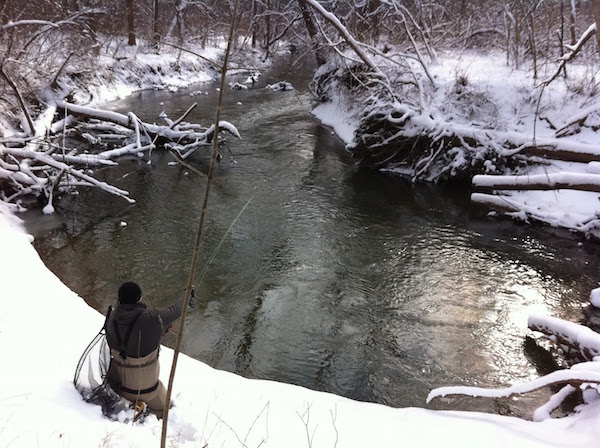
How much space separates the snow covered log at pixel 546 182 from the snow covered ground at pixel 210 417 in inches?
221

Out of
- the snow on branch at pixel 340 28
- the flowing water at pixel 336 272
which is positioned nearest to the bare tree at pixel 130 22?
the flowing water at pixel 336 272

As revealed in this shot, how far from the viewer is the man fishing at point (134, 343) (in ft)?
11.2

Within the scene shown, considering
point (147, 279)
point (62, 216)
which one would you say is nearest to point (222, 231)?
point (147, 279)

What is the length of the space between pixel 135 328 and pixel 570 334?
16.2 ft

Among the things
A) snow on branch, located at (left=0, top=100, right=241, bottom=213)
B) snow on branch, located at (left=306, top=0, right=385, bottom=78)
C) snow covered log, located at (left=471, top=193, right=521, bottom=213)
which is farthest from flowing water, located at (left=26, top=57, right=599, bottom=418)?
snow on branch, located at (left=306, top=0, right=385, bottom=78)

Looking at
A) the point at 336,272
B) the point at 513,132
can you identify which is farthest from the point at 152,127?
the point at 513,132

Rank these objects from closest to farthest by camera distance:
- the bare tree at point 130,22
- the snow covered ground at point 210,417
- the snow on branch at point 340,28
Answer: the snow covered ground at point 210,417 < the snow on branch at point 340,28 < the bare tree at point 130,22

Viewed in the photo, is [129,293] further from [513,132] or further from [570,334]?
[513,132]

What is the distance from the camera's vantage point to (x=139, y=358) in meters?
3.49

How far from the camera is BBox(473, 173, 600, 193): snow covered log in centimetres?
829

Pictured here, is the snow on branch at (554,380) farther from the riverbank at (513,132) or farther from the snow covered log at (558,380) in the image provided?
the riverbank at (513,132)

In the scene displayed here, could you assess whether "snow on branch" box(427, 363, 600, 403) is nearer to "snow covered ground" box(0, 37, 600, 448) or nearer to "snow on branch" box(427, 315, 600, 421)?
"snow on branch" box(427, 315, 600, 421)

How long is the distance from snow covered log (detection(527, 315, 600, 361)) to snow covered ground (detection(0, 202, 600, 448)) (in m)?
1.30

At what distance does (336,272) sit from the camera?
782cm
